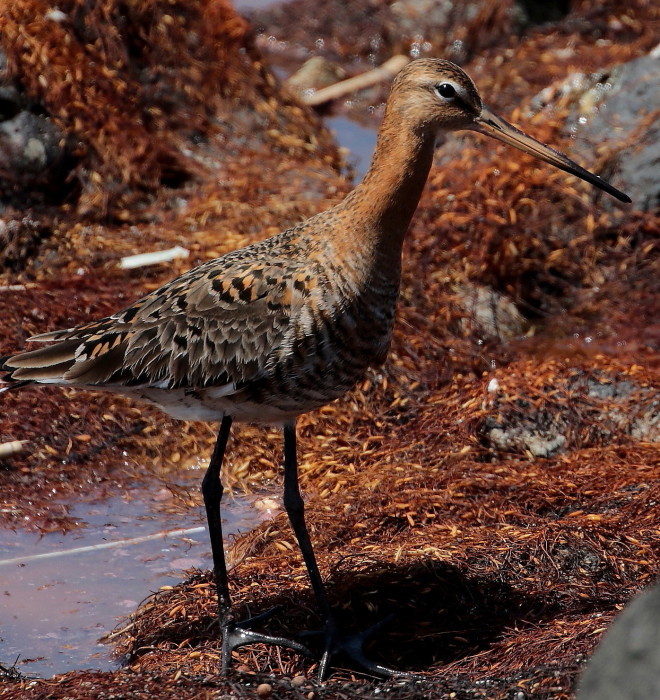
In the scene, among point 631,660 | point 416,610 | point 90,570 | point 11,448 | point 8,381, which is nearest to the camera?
point 631,660

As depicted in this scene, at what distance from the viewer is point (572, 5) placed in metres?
12.3

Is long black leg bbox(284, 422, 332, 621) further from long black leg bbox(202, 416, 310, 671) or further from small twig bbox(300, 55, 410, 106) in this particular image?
small twig bbox(300, 55, 410, 106)

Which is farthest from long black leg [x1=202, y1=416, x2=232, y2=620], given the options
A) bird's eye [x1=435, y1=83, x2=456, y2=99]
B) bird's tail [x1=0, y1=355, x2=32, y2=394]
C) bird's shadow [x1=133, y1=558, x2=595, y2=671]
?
bird's eye [x1=435, y1=83, x2=456, y2=99]

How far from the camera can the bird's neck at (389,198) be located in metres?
4.40

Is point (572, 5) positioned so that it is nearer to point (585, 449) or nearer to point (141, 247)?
point (141, 247)

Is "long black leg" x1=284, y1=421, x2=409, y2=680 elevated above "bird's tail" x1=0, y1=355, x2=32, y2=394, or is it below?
below

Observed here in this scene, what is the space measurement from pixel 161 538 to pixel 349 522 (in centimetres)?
87

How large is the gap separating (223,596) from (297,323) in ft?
3.48

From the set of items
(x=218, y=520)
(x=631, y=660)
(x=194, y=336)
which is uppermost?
(x=631, y=660)

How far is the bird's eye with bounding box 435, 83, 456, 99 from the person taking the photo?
4418 millimetres

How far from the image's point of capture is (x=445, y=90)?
4430 mm

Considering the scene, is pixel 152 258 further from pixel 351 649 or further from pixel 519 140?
pixel 351 649

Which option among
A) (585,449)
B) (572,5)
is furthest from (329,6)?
(585,449)

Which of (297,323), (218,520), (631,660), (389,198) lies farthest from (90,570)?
(631,660)
